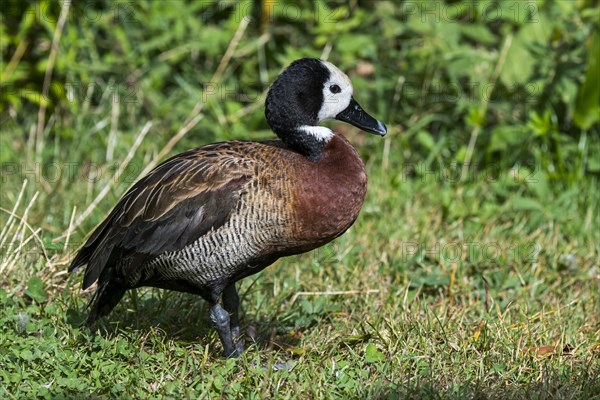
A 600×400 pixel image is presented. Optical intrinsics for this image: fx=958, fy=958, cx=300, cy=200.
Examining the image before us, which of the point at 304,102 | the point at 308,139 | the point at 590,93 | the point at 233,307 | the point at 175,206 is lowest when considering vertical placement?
the point at 233,307

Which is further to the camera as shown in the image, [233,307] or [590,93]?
[590,93]

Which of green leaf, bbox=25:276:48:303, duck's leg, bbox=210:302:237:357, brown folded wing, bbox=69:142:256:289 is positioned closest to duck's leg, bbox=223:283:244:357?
duck's leg, bbox=210:302:237:357

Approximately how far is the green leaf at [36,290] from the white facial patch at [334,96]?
5.23ft

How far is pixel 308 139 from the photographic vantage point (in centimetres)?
413

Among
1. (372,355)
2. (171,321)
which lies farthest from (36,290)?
→ (372,355)

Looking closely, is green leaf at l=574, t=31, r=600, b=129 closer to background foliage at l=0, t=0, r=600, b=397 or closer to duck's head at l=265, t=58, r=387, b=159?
background foliage at l=0, t=0, r=600, b=397

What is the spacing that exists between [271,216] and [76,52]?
359cm

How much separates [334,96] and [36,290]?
1.71 meters

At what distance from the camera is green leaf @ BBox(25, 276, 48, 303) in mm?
4574

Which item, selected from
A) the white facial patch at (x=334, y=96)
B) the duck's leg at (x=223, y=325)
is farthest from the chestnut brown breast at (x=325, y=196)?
the duck's leg at (x=223, y=325)

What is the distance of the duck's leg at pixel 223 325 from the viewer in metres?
4.18

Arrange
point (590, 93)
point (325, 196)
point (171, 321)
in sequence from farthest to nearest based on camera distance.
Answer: point (590, 93) < point (171, 321) < point (325, 196)

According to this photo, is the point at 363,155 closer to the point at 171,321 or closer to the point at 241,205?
the point at 171,321

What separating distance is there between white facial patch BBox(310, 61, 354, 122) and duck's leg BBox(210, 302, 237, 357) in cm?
95
